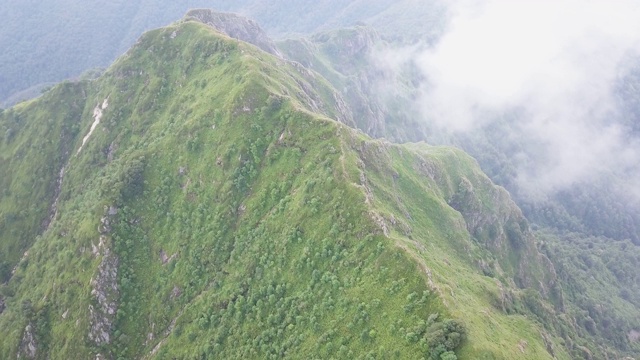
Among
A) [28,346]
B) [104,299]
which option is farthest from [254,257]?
[28,346]

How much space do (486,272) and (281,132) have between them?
316ft

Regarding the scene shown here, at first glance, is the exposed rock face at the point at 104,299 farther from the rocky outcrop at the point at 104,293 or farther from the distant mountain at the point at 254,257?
the distant mountain at the point at 254,257

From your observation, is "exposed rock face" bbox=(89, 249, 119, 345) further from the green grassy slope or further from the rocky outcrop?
the green grassy slope

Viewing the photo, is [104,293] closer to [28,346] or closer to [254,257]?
[28,346]

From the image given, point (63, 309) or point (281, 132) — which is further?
point (281, 132)

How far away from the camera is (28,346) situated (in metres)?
154

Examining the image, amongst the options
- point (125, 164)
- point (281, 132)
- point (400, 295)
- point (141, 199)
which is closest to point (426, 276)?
point (400, 295)

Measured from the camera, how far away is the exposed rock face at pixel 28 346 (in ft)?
502

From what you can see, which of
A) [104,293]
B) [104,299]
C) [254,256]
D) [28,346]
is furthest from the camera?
[28,346]

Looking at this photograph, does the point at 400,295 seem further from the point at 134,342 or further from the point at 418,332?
the point at 134,342

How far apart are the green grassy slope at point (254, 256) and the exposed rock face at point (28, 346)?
1.29ft

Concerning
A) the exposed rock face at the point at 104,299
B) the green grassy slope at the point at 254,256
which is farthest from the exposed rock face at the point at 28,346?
the exposed rock face at the point at 104,299

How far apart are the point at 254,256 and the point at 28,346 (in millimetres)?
80959

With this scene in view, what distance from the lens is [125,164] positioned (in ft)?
589
